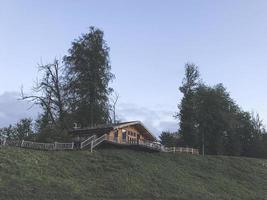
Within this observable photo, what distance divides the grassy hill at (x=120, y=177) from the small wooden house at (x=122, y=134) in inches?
86.5

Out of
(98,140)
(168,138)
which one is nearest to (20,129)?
(168,138)

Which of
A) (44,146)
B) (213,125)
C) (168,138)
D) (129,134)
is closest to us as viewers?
(44,146)

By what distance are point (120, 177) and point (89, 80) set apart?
2782 centimetres

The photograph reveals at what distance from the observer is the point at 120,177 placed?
119ft

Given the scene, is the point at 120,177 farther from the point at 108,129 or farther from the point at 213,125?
the point at 213,125

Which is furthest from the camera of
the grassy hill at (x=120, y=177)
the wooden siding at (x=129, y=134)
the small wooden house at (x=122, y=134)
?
the wooden siding at (x=129, y=134)

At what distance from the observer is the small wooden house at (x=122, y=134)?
48.2 m

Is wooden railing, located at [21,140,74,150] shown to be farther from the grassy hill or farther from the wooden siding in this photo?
the wooden siding

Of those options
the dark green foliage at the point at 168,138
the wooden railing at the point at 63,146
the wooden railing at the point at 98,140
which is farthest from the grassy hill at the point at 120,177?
the dark green foliage at the point at 168,138

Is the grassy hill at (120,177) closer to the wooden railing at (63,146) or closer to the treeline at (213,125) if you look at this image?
the wooden railing at (63,146)

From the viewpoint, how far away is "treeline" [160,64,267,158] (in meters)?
68.2

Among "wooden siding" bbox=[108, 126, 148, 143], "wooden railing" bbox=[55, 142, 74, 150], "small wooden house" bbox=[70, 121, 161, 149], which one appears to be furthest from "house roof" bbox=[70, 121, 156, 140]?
"wooden railing" bbox=[55, 142, 74, 150]

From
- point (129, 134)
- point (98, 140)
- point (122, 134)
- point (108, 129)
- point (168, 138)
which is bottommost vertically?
point (98, 140)

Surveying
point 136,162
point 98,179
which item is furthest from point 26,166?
point 136,162
